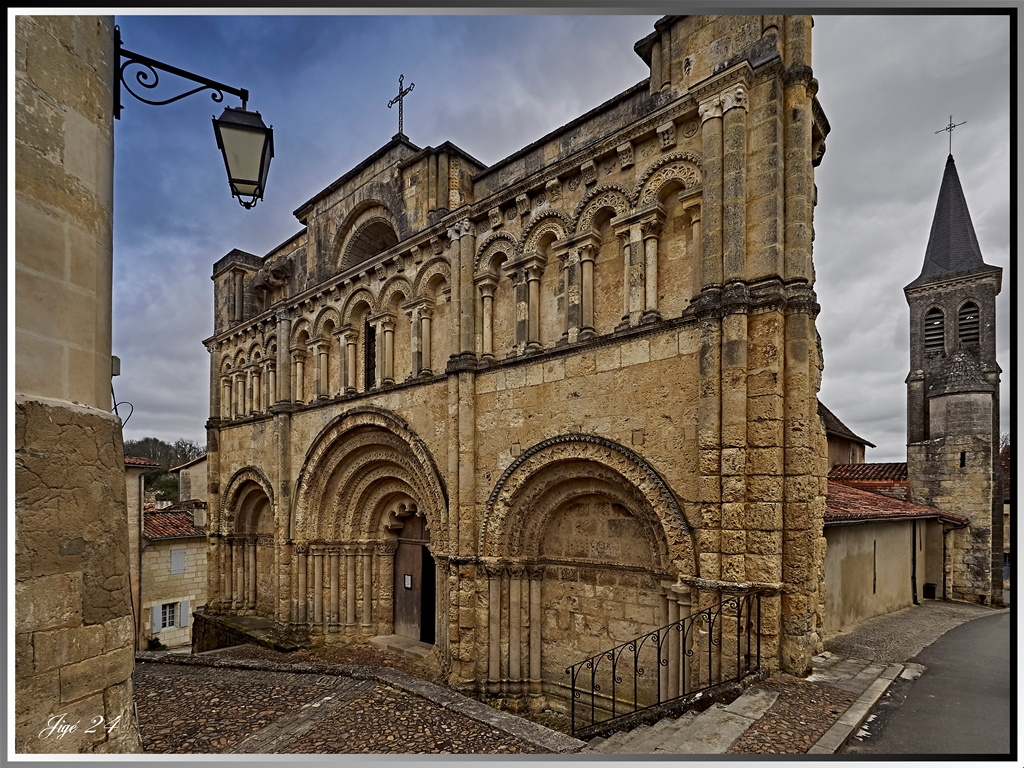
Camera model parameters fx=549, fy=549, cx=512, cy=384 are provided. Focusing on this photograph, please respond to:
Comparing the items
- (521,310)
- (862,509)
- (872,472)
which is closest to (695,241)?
(521,310)

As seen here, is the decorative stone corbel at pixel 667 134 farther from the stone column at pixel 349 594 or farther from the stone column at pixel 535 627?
the stone column at pixel 349 594

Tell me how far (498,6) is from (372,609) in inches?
436

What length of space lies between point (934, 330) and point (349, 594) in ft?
63.9

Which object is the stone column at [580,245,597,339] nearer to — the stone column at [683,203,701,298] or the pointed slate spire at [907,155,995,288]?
the stone column at [683,203,701,298]

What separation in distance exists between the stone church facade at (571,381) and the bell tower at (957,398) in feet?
32.2

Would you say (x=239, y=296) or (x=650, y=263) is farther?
(x=239, y=296)

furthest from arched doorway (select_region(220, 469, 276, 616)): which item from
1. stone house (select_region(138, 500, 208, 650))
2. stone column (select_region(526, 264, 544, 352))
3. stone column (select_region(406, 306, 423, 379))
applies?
stone column (select_region(526, 264, 544, 352))

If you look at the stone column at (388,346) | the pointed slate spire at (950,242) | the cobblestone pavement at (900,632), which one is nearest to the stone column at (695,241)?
the cobblestone pavement at (900,632)

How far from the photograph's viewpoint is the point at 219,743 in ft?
17.2

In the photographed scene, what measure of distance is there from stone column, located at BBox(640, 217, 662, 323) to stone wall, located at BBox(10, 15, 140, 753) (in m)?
5.54

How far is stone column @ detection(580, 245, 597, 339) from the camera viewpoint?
7473 millimetres

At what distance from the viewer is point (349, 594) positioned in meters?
11.3

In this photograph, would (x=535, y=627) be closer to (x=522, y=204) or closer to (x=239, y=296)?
(x=522, y=204)

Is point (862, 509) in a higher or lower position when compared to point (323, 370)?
lower
